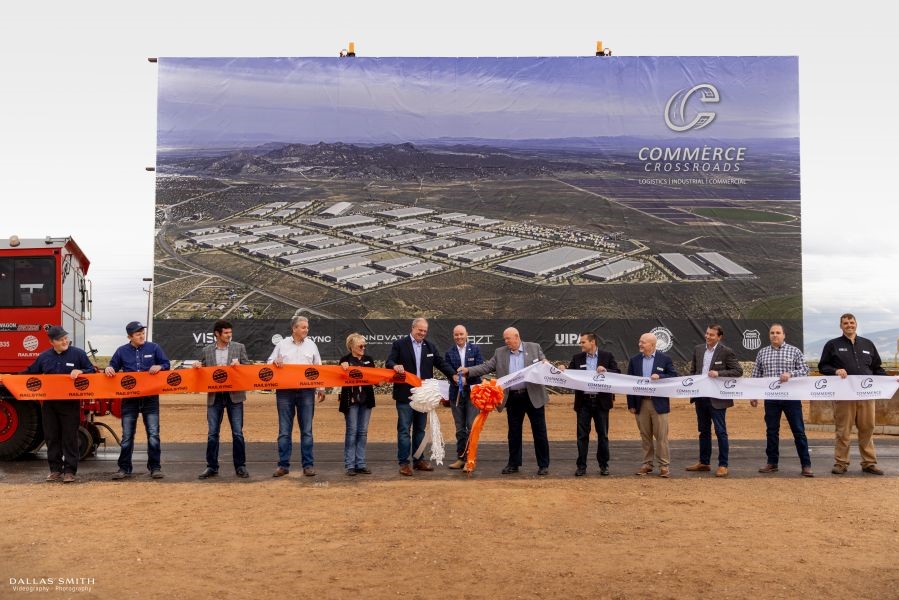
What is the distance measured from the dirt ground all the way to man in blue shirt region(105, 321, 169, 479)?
1.56 feet

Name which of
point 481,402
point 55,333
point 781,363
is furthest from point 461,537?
point 55,333

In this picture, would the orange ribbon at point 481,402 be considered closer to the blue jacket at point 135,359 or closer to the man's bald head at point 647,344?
the man's bald head at point 647,344

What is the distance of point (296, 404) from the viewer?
452 inches

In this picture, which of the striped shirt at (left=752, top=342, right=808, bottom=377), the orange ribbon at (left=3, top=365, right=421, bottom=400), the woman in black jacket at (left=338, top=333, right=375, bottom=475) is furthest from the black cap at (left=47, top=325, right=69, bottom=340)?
Answer: the striped shirt at (left=752, top=342, right=808, bottom=377)

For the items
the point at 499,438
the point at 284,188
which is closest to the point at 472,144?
the point at 284,188

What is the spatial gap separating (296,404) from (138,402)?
2.11 metres

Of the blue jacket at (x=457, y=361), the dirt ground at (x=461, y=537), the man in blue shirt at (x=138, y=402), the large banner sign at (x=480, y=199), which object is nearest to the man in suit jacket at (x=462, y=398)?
the blue jacket at (x=457, y=361)

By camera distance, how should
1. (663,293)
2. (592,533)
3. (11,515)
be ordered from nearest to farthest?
(592,533) < (11,515) < (663,293)

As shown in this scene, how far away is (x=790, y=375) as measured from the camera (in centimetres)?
1195

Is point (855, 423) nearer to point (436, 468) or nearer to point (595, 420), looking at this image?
point (595, 420)

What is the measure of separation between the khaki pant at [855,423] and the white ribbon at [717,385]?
0.47 feet

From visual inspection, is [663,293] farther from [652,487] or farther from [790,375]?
[652,487]

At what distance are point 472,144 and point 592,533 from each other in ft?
63.5

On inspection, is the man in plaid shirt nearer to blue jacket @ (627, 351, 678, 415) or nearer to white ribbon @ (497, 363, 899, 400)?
white ribbon @ (497, 363, 899, 400)
